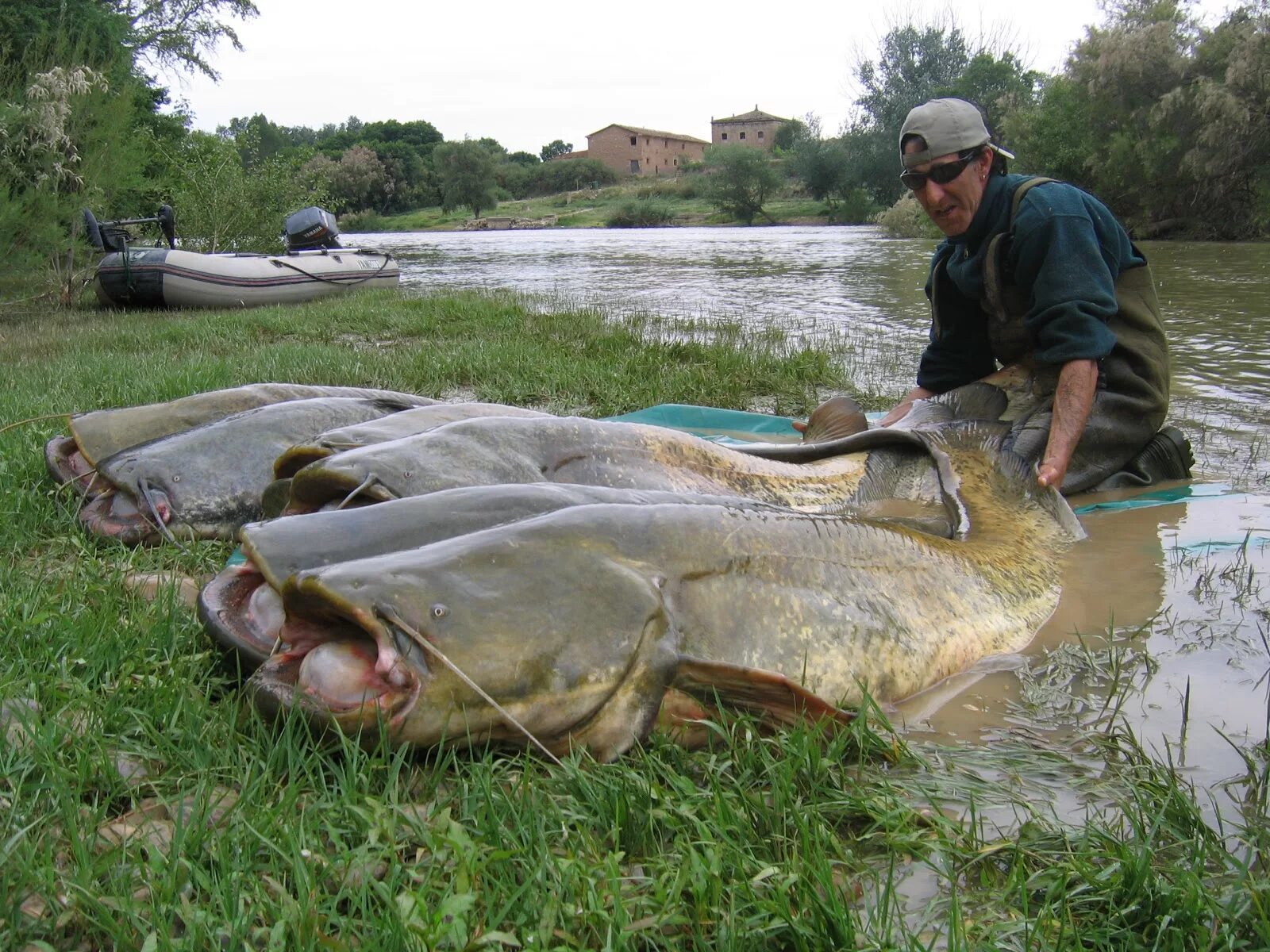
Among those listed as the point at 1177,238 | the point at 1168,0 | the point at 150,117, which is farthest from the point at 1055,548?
the point at 1168,0

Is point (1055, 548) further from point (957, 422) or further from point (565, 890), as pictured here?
point (565, 890)

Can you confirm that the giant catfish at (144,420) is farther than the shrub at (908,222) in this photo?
No

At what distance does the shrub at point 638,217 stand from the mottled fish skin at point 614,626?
69.9 m

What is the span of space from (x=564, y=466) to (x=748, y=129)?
5113 inches

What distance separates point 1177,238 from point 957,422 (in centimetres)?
3076

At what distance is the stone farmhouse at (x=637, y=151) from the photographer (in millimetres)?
121812

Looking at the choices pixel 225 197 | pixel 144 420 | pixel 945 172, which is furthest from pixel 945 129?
pixel 225 197

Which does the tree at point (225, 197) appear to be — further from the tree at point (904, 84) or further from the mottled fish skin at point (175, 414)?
the tree at point (904, 84)

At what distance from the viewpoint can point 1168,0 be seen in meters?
32.4

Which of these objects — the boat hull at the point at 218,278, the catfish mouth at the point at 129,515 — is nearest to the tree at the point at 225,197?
the boat hull at the point at 218,278

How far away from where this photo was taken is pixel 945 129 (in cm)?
470

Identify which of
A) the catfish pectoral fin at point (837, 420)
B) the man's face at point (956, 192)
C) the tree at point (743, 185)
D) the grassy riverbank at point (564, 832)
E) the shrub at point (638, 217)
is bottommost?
the grassy riverbank at point (564, 832)

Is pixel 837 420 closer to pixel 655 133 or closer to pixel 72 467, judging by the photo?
pixel 72 467

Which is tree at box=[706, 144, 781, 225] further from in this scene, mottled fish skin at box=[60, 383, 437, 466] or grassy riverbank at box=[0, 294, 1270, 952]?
grassy riverbank at box=[0, 294, 1270, 952]
